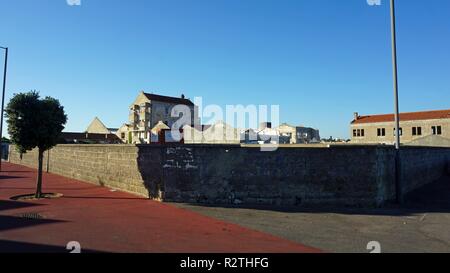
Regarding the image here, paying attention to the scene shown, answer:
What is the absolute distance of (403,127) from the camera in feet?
195

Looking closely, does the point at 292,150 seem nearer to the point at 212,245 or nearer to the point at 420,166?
the point at 212,245

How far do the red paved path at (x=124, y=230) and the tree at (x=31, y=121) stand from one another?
8.44 feet

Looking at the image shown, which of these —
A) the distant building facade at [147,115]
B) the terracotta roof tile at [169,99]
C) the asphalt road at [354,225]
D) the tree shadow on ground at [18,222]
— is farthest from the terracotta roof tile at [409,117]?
the tree shadow on ground at [18,222]

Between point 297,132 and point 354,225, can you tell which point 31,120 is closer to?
point 354,225

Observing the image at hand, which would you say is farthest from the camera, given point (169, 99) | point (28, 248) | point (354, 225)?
point (169, 99)

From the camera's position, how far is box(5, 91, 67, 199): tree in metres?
13.8

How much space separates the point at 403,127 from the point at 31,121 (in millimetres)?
59529

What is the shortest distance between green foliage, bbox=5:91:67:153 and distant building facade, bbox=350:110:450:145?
1969 inches

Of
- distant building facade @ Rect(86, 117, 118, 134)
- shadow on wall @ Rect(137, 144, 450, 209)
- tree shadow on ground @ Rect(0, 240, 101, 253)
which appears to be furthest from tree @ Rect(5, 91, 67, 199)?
distant building facade @ Rect(86, 117, 118, 134)

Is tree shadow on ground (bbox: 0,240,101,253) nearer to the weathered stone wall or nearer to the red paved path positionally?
the red paved path

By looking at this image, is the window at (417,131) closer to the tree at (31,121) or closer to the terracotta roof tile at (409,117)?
the terracotta roof tile at (409,117)

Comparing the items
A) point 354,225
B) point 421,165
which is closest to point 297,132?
point 421,165
